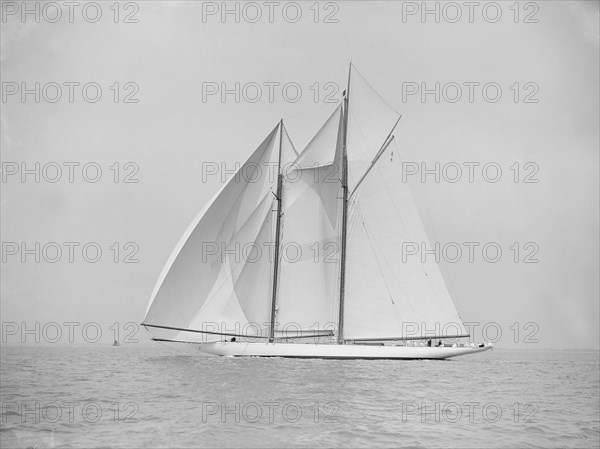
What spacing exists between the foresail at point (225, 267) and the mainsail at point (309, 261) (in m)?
0.07

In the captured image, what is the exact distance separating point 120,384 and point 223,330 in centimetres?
1726

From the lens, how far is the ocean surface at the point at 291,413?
15430mm

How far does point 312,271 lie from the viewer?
155 ft

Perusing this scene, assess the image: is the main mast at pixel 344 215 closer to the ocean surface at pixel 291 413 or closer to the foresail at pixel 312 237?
the foresail at pixel 312 237

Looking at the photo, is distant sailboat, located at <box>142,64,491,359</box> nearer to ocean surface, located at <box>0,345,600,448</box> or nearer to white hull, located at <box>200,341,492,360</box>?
white hull, located at <box>200,341,492,360</box>

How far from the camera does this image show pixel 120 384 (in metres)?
27.5

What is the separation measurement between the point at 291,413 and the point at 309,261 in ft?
93.7

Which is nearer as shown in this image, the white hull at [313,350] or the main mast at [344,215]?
the white hull at [313,350]

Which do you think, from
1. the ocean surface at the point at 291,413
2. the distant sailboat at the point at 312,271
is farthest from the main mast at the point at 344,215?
the ocean surface at the point at 291,413

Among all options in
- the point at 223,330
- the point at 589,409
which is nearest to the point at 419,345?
the point at 223,330

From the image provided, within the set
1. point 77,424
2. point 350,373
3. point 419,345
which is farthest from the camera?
point 419,345

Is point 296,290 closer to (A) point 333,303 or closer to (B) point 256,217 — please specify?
(A) point 333,303

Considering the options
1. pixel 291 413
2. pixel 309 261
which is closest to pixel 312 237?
pixel 309 261

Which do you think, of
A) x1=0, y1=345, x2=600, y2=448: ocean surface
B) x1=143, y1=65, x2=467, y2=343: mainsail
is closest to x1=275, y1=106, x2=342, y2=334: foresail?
x1=143, y1=65, x2=467, y2=343: mainsail
